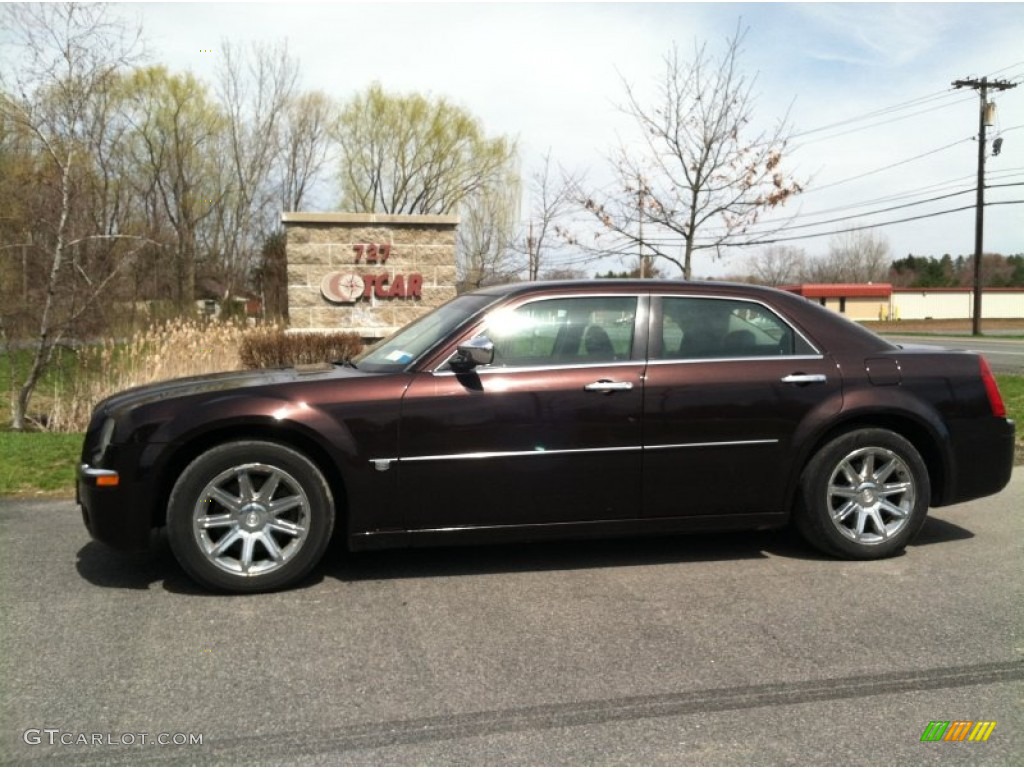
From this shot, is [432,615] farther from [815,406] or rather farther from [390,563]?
[815,406]

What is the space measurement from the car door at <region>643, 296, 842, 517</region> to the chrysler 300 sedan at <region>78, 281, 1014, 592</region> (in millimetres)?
12

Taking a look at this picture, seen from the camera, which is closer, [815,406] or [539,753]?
[539,753]

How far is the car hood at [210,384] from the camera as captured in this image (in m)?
4.40

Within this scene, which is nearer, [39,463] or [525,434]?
[525,434]

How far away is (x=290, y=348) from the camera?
11.1 m

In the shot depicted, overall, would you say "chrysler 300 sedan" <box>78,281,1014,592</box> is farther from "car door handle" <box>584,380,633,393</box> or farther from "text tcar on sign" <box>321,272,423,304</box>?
"text tcar on sign" <box>321,272,423,304</box>

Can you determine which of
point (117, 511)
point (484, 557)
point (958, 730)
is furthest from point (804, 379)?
point (117, 511)

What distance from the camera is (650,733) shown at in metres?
2.95

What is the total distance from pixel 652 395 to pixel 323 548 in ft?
6.39

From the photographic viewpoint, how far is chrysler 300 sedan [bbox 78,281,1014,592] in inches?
169

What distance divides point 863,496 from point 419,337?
9.05 ft

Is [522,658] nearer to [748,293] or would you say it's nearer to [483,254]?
[748,293]

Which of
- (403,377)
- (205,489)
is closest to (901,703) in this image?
(403,377)

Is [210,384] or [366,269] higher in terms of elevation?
[366,269]
